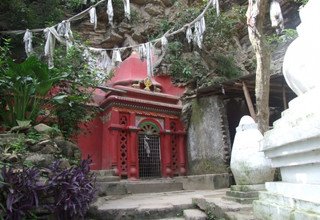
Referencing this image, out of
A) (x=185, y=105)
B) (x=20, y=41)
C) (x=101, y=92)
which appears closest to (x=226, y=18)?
(x=185, y=105)

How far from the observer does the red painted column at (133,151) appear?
941 cm

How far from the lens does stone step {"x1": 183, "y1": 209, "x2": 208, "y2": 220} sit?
4.09 m

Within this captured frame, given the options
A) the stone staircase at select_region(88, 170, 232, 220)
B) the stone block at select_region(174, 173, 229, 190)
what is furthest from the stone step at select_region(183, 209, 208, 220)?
the stone block at select_region(174, 173, 229, 190)

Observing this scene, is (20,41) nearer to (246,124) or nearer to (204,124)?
(204,124)

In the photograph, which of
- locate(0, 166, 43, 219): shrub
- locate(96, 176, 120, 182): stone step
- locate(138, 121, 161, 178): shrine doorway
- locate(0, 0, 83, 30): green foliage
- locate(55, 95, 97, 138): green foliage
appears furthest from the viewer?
locate(0, 0, 83, 30): green foliage

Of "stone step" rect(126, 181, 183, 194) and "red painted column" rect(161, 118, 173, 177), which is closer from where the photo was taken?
"stone step" rect(126, 181, 183, 194)

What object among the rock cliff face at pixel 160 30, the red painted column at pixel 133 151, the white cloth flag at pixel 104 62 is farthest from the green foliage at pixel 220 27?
the red painted column at pixel 133 151

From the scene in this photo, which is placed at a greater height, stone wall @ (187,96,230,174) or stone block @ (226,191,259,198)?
stone wall @ (187,96,230,174)

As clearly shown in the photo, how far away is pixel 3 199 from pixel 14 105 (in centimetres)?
323

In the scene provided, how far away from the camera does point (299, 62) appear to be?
223 centimetres

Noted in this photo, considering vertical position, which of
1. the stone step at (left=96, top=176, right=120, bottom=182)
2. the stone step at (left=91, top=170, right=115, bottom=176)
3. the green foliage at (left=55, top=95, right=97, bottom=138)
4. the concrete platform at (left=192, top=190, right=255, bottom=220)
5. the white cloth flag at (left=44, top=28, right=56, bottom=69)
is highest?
the white cloth flag at (left=44, top=28, right=56, bottom=69)

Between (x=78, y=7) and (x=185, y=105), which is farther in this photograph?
(x=78, y=7)

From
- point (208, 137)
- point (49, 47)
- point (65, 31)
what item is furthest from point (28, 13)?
point (208, 137)

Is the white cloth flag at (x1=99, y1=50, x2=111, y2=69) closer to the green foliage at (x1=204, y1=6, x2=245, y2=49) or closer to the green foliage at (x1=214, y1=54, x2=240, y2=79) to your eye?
the green foliage at (x1=214, y1=54, x2=240, y2=79)
